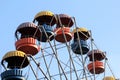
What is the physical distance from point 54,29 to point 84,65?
3340 mm

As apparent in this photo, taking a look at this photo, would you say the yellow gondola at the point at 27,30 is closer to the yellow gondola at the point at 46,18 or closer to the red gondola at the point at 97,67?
the yellow gondola at the point at 46,18

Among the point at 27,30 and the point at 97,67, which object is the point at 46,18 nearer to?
the point at 27,30

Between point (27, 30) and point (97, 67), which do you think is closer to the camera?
point (27, 30)

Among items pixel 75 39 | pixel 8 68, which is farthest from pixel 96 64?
pixel 8 68

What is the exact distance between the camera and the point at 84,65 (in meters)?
36.1

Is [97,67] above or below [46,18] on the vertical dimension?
below

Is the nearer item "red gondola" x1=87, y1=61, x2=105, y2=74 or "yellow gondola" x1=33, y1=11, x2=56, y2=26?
"yellow gondola" x1=33, y1=11, x2=56, y2=26

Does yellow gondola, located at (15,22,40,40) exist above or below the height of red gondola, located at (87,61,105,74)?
above

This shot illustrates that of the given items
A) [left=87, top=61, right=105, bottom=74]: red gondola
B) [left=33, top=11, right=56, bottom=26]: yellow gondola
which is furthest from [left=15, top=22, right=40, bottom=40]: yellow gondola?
[left=87, top=61, right=105, bottom=74]: red gondola

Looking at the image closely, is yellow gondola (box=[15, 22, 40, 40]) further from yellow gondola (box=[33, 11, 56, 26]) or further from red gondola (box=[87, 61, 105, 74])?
red gondola (box=[87, 61, 105, 74])

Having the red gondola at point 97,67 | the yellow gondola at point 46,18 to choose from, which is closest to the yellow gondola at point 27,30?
the yellow gondola at point 46,18

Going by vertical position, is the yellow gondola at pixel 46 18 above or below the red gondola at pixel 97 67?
above

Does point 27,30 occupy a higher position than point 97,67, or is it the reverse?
point 27,30

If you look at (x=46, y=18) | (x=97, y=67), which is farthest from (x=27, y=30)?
(x=97, y=67)
